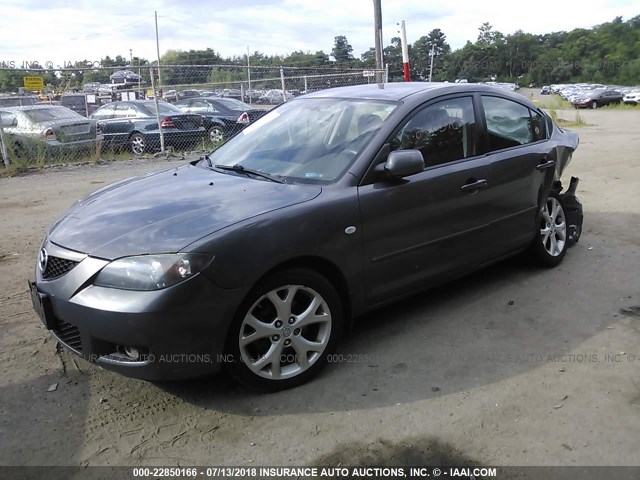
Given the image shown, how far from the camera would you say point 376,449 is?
2727 mm

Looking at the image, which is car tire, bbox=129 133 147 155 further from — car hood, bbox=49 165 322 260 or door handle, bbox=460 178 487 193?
door handle, bbox=460 178 487 193

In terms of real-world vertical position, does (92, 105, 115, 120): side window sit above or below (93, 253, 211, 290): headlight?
above

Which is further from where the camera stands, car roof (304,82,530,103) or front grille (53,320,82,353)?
car roof (304,82,530,103)

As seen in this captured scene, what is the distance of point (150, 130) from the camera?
43.2 feet

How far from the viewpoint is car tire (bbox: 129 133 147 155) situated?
43.5 feet

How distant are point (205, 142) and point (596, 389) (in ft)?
39.5

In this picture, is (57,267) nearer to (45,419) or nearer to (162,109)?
(45,419)

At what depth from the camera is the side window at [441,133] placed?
3.84m

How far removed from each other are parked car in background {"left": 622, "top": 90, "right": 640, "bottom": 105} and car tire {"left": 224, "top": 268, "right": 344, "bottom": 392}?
1764 inches

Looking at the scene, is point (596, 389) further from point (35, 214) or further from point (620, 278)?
point (35, 214)

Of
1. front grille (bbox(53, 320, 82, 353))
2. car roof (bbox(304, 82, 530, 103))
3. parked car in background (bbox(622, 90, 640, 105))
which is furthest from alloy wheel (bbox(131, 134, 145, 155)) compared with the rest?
parked car in background (bbox(622, 90, 640, 105))

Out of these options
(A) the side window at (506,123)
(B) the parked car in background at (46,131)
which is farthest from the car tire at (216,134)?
(A) the side window at (506,123)

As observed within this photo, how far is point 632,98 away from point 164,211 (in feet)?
150

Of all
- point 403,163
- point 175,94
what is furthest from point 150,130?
point 403,163
